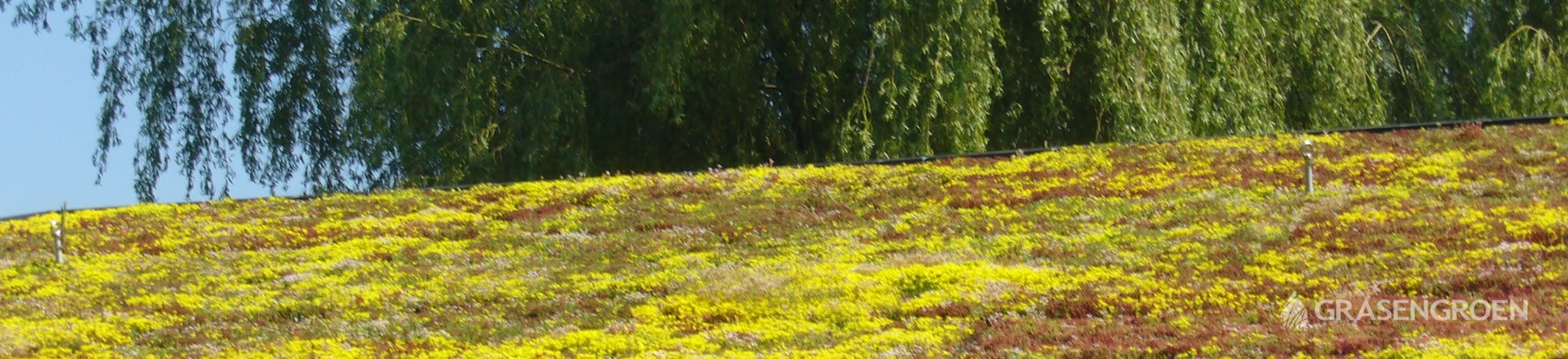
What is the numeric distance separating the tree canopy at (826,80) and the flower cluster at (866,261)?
7.70 ft

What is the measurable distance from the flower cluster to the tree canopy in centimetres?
235

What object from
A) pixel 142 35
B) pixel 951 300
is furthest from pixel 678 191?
pixel 142 35

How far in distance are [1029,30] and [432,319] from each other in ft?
36.1

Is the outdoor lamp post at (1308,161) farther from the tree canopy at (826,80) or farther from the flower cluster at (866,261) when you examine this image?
the tree canopy at (826,80)

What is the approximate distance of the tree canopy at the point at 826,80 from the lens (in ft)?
69.5

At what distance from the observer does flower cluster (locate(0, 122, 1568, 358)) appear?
11641mm

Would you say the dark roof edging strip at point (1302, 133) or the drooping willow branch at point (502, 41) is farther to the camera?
the drooping willow branch at point (502, 41)

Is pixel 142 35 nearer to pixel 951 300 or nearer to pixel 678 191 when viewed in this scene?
pixel 678 191

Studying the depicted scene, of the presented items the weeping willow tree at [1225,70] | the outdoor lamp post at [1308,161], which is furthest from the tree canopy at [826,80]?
the outdoor lamp post at [1308,161]

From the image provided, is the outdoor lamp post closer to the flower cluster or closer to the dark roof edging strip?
the flower cluster

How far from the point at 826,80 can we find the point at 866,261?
8.40 meters

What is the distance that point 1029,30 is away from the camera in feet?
72.9

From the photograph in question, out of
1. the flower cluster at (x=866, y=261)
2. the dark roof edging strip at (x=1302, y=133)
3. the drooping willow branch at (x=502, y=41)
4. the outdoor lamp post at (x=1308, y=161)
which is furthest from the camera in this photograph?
the drooping willow branch at (x=502, y=41)

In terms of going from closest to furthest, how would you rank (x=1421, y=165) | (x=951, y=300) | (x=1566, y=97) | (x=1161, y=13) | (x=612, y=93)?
(x=951, y=300)
(x=1421, y=165)
(x=1161, y=13)
(x=612, y=93)
(x=1566, y=97)
